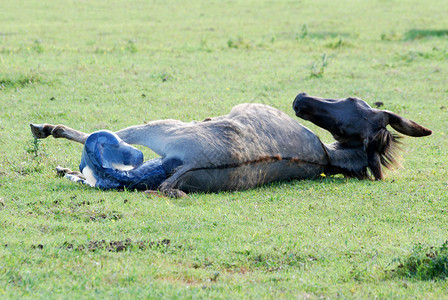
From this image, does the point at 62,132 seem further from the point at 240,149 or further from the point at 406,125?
the point at 406,125

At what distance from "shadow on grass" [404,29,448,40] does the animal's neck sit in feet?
37.1

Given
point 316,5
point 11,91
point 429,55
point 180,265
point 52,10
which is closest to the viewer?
point 180,265

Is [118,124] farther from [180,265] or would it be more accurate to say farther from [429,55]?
[429,55]

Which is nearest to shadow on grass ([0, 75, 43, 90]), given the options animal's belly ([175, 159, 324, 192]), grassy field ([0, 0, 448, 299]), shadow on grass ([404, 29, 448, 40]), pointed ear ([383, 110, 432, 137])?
grassy field ([0, 0, 448, 299])

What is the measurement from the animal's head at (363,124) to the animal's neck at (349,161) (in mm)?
107

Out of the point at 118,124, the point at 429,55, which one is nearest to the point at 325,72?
the point at 429,55

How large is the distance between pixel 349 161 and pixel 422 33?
12.2 metres

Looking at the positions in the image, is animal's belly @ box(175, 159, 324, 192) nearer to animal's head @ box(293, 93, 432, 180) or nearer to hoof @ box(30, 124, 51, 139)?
animal's head @ box(293, 93, 432, 180)

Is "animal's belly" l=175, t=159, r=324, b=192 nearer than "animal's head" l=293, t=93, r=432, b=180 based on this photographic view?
Yes

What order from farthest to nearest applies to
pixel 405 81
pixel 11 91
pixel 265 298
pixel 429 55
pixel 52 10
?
pixel 52 10 < pixel 429 55 < pixel 405 81 < pixel 11 91 < pixel 265 298

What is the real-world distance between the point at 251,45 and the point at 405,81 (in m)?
4.55

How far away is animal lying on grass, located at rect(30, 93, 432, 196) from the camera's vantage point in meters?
6.09

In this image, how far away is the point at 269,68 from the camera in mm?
13453

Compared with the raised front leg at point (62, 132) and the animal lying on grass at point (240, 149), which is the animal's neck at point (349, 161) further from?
the raised front leg at point (62, 132)
